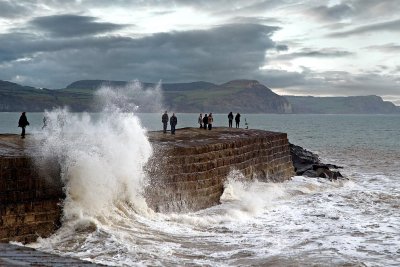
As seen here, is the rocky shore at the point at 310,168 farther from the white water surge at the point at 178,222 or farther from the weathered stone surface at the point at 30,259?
the weathered stone surface at the point at 30,259

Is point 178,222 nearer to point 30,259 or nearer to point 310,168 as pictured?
point 30,259

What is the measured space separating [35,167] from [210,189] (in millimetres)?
7487

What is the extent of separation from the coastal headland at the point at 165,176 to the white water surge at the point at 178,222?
398 mm

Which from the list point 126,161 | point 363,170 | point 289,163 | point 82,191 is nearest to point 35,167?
point 82,191

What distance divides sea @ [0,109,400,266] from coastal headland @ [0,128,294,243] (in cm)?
35

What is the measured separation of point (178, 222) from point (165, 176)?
7.09 ft

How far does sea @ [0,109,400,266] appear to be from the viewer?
1075 cm

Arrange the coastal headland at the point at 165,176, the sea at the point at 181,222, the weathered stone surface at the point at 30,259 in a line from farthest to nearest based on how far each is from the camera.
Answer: the coastal headland at the point at 165,176, the sea at the point at 181,222, the weathered stone surface at the point at 30,259

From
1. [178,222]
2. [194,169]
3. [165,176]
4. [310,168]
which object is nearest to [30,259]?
[178,222]

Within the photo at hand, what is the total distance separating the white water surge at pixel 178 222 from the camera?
1077cm

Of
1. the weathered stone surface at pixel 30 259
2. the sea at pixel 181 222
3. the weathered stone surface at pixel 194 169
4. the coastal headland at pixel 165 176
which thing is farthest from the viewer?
Answer: the weathered stone surface at pixel 194 169

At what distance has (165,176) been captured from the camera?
1605cm

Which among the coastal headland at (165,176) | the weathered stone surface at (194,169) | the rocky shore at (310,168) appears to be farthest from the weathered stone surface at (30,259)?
the rocky shore at (310,168)

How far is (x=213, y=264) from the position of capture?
10.2 meters
